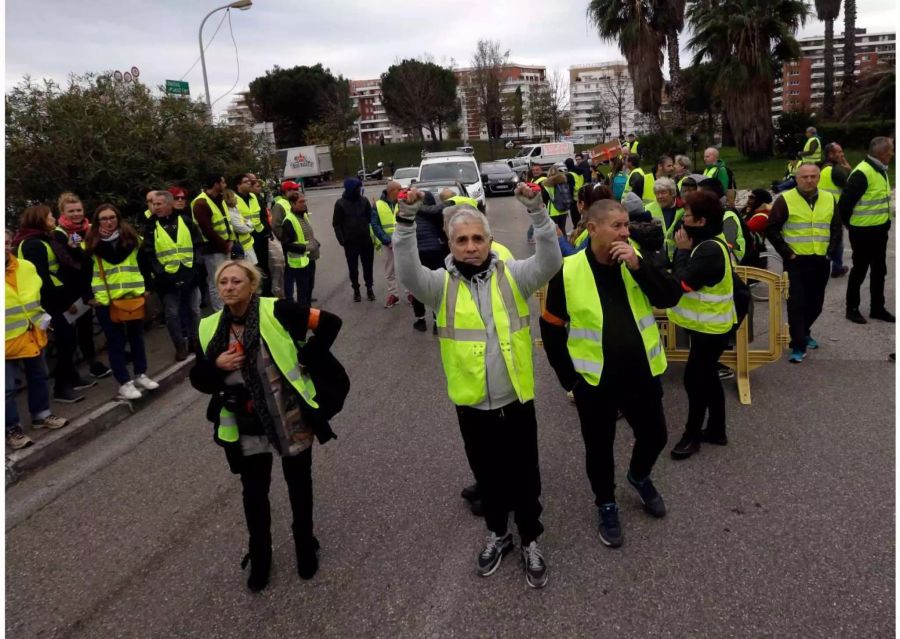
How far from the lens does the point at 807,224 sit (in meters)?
5.48

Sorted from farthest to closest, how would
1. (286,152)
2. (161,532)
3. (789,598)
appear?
(286,152)
(161,532)
(789,598)

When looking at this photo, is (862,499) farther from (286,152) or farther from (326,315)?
(286,152)

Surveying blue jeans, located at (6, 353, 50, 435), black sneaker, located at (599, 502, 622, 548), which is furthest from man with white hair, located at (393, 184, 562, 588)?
blue jeans, located at (6, 353, 50, 435)

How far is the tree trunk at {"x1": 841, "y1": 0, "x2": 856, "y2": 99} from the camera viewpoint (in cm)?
2816

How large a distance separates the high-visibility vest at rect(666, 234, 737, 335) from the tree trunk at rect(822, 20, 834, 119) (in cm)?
3136

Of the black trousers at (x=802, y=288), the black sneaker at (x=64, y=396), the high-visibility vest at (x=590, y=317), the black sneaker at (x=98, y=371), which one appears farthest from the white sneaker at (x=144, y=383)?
the black trousers at (x=802, y=288)

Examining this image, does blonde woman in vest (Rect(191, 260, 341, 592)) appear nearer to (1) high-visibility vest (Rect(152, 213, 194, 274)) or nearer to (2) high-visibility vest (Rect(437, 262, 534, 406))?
(2) high-visibility vest (Rect(437, 262, 534, 406))

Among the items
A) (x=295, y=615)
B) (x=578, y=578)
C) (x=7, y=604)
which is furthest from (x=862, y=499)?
(x=7, y=604)

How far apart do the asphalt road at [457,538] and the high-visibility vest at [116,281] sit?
1.28 m

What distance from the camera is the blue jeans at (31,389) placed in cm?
474

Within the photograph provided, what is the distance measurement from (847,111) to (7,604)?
33.4 meters

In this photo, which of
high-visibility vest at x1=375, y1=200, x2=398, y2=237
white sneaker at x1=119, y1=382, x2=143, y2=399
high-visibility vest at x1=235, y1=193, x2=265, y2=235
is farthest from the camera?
high-visibility vest at x1=375, y1=200, x2=398, y2=237

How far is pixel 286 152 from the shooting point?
43.9m

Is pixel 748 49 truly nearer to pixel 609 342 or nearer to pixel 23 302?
pixel 609 342
